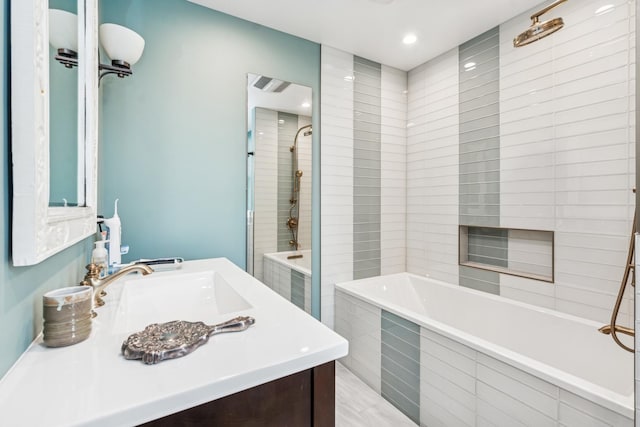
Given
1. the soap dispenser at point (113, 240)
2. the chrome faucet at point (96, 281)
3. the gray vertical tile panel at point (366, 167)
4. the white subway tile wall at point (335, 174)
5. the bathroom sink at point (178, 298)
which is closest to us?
the chrome faucet at point (96, 281)

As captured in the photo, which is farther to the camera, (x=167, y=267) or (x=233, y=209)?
(x=233, y=209)

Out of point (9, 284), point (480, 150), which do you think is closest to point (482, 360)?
point (480, 150)

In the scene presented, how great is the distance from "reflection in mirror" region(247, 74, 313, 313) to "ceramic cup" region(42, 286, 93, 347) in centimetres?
147

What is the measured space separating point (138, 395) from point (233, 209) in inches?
65.9

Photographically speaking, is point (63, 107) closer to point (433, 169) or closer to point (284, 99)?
point (284, 99)

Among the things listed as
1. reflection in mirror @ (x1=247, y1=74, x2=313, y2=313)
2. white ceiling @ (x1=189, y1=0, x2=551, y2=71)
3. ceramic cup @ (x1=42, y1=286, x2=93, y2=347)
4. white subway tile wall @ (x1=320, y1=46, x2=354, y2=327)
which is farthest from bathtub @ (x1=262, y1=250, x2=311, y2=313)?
white ceiling @ (x1=189, y1=0, x2=551, y2=71)

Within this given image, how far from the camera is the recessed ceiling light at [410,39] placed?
2.36 metres

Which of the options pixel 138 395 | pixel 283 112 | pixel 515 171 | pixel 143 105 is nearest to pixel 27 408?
pixel 138 395

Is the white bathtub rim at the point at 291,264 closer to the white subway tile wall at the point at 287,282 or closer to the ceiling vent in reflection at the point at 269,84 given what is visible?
the white subway tile wall at the point at 287,282

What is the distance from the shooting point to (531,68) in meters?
2.03

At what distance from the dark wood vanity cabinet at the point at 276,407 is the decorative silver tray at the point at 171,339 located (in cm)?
13

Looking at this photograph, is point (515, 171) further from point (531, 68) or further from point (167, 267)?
point (167, 267)

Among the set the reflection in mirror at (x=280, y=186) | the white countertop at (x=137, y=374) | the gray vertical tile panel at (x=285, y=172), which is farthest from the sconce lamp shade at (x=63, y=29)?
the gray vertical tile panel at (x=285, y=172)

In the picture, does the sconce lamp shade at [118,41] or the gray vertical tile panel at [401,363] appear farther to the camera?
the gray vertical tile panel at [401,363]
